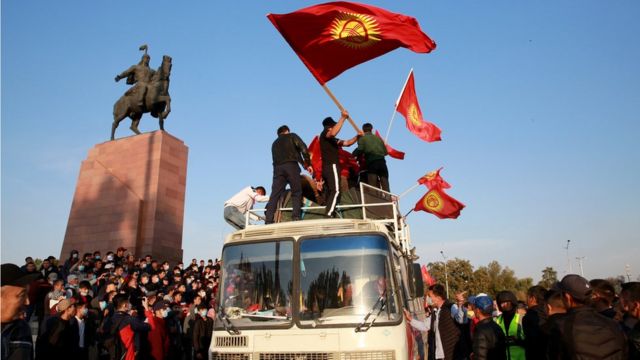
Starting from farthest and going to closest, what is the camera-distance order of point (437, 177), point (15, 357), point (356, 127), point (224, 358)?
point (437, 177)
point (356, 127)
point (224, 358)
point (15, 357)

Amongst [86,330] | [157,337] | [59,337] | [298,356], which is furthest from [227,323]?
[86,330]

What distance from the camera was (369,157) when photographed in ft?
28.7

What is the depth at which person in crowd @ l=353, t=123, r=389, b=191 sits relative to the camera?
8.67 metres

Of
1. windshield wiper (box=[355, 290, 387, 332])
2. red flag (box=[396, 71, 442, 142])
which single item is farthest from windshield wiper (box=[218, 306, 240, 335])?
red flag (box=[396, 71, 442, 142])

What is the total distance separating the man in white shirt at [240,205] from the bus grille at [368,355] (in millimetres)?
3476

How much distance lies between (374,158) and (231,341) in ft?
15.4

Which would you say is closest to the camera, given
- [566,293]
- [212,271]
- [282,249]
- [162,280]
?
[566,293]

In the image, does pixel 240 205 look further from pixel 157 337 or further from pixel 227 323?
pixel 157 337

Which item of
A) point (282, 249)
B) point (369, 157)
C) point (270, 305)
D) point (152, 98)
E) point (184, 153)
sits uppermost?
point (152, 98)

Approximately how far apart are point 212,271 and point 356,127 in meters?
9.71

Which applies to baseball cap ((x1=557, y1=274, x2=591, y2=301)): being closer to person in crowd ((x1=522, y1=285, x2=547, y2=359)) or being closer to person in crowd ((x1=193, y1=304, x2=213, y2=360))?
person in crowd ((x1=522, y1=285, x2=547, y2=359))

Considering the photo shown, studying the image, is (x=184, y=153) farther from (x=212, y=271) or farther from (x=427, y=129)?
(x=427, y=129)

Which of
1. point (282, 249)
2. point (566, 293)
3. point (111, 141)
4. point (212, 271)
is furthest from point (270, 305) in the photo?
point (111, 141)

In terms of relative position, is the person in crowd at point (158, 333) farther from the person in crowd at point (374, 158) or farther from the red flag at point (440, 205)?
the red flag at point (440, 205)
